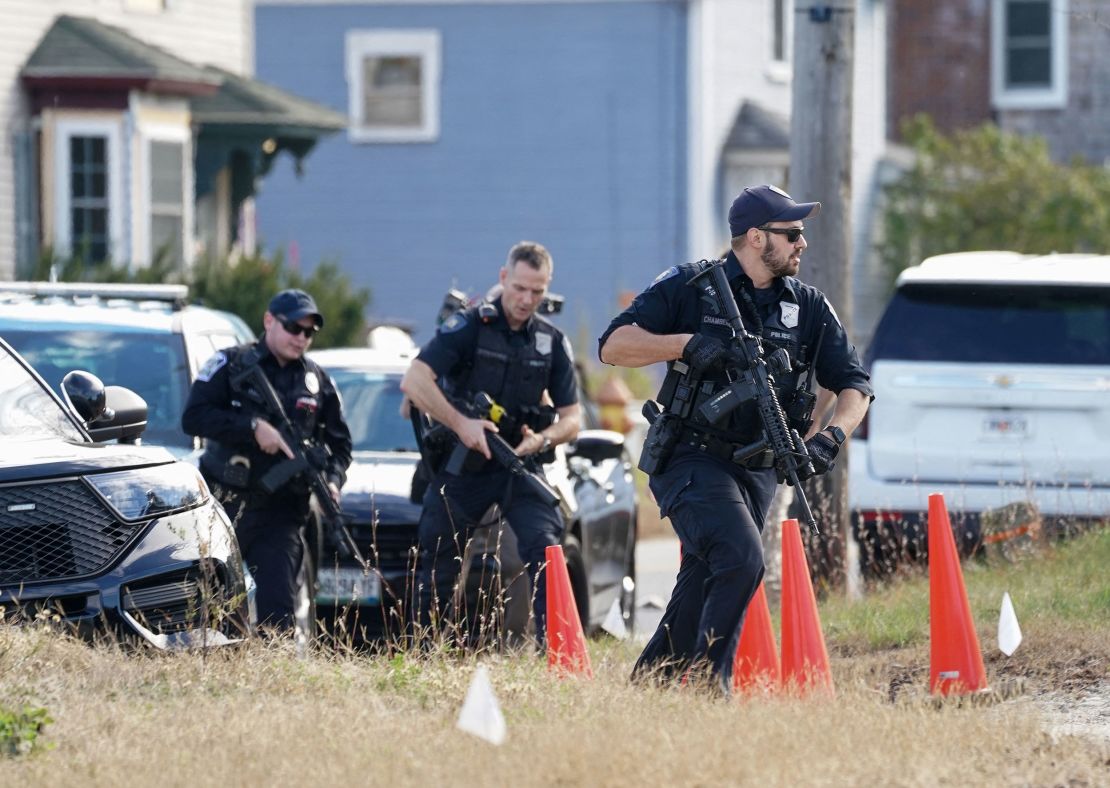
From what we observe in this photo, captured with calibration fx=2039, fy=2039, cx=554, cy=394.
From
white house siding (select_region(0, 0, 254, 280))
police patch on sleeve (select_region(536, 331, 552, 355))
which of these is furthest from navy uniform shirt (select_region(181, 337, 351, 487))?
white house siding (select_region(0, 0, 254, 280))

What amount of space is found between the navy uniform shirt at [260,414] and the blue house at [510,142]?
17828 millimetres

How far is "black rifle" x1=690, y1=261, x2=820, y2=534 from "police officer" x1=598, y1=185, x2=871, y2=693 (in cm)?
6

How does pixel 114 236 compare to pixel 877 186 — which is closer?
pixel 114 236

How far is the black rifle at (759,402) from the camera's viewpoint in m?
6.66

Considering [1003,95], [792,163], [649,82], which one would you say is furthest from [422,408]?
[1003,95]

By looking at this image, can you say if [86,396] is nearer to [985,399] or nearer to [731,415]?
[731,415]

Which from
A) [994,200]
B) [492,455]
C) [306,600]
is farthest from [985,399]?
[994,200]

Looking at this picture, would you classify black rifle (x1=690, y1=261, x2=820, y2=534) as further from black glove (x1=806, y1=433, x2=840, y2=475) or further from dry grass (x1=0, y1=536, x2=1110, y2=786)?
dry grass (x1=0, y1=536, x2=1110, y2=786)

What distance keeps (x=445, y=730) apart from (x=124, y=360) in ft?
14.0

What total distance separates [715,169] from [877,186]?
201 inches

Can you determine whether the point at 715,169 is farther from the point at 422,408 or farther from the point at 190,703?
the point at 190,703

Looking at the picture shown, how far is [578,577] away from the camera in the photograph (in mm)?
9453

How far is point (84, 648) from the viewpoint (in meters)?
6.63

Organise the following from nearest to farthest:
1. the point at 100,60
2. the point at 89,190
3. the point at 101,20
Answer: the point at 100,60
the point at 89,190
the point at 101,20
